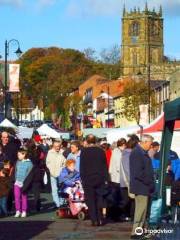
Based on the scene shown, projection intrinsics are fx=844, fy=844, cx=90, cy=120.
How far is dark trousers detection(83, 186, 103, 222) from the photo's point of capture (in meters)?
17.2

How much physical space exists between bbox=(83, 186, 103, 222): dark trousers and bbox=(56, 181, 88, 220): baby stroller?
1.17m

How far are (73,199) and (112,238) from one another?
350 cm

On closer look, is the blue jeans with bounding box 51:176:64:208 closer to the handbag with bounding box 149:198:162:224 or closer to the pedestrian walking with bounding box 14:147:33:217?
the pedestrian walking with bounding box 14:147:33:217

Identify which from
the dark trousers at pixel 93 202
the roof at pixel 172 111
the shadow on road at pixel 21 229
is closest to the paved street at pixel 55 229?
the shadow on road at pixel 21 229

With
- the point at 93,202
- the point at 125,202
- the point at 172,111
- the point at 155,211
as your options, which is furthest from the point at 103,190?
the point at 172,111

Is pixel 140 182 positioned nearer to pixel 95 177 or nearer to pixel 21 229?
pixel 95 177

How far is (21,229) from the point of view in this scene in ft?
54.4

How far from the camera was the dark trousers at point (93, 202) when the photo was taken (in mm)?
17156

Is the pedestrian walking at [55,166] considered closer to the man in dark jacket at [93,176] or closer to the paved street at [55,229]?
the paved street at [55,229]

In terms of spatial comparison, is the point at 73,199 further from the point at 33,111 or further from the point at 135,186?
the point at 33,111

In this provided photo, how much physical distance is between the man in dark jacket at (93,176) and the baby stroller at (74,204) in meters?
1.25

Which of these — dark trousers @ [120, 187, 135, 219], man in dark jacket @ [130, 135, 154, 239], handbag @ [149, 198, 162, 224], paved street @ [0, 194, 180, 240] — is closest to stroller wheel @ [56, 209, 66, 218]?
paved street @ [0, 194, 180, 240]

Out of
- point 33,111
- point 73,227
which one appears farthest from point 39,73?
point 73,227

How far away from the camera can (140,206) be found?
14.6 meters
